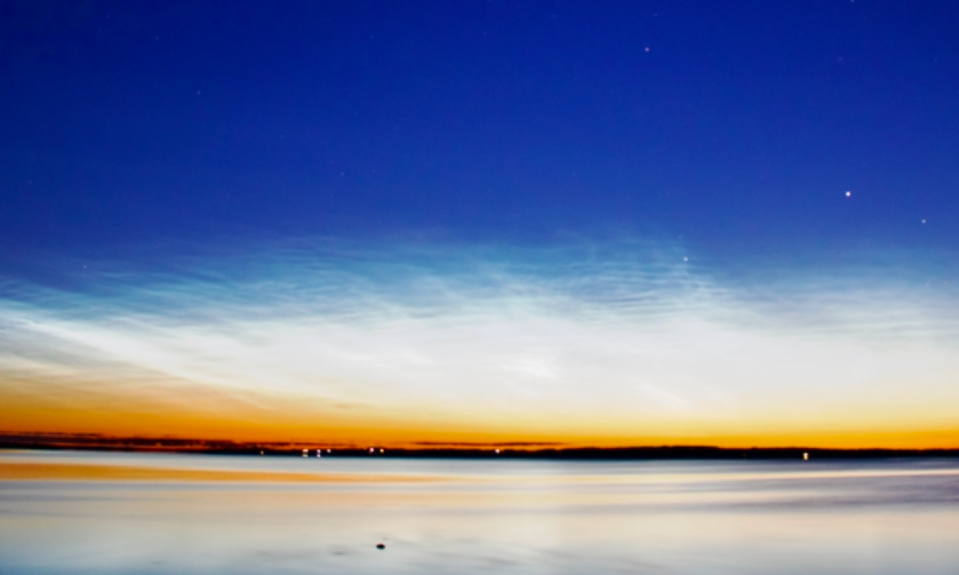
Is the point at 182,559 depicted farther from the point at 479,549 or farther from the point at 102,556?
the point at 479,549

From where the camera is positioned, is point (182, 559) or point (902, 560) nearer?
point (182, 559)

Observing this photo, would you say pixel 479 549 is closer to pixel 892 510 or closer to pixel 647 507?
pixel 647 507

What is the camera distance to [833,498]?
3725 cm

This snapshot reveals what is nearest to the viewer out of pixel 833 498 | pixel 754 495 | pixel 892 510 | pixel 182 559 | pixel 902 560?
pixel 182 559

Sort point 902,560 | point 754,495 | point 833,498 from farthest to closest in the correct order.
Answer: point 754,495
point 833,498
point 902,560

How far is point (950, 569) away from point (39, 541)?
17218 mm

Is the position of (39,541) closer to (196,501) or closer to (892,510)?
(196,501)

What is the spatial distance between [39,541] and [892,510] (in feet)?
80.7

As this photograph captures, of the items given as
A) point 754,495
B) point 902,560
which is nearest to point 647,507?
point 754,495

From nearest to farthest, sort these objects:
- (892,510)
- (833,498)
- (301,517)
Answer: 1. (301,517)
2. (892,510)
3. (833,498)

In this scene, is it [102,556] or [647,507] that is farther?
[647,507]

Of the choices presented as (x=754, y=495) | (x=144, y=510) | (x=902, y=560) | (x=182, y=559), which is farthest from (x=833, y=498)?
(x=182, y=559)

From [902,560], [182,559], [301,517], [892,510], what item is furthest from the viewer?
[892,510]

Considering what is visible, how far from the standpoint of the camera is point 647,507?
32125 mm
